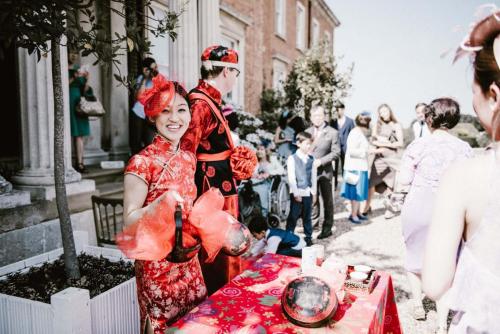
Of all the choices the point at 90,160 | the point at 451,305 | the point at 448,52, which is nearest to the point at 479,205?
the point at 451,305

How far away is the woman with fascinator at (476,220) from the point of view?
114cm

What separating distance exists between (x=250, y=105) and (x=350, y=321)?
10.4 metres

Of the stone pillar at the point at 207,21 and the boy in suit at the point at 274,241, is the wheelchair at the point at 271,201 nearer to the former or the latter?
the boy in suit at the point at 274,241

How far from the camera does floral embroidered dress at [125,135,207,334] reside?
187 centimetres

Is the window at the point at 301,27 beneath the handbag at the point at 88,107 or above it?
above

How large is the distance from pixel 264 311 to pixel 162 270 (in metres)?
0.57

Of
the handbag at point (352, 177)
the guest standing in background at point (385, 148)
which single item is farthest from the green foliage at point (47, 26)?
the guest standing in background at point (385, 148)

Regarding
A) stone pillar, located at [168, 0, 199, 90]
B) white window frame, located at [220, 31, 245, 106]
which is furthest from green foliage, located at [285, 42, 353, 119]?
stone pillar, located at [168, 0, 199, 90]

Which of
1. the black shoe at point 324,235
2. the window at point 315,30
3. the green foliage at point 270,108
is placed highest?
the window at point 315,30

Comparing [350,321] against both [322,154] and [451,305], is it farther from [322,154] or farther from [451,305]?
[322,154]

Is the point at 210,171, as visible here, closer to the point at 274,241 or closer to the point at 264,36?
the point at 274,241

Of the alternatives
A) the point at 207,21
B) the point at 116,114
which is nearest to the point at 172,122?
the point at 207,21

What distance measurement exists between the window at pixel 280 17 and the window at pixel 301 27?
2164 millimetres

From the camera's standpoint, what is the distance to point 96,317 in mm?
2256
